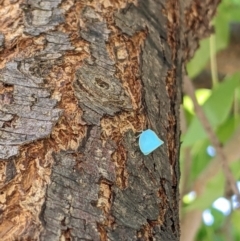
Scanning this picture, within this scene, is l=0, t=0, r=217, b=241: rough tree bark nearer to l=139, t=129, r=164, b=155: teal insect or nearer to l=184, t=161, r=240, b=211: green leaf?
l=139, t=129, r=164, b=155: teal insect

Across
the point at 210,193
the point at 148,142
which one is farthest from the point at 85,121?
the point at 210,193

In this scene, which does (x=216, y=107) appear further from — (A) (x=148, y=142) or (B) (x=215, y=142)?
(A) (x=148, y=142)

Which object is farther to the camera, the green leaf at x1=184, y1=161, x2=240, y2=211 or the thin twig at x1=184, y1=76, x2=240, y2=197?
the green leaf at x1=184, y1=161, x2=240, y2=211

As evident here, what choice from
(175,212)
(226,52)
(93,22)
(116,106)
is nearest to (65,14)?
(93,22)

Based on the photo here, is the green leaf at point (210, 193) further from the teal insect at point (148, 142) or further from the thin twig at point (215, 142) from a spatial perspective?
the teal insect at point (148, 142)

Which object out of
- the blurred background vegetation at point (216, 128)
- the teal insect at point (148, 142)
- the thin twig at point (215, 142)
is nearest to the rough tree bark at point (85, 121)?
the teal insect at point (148, 142)

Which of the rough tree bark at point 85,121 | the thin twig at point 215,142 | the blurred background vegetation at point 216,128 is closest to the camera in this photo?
the rough tree bark at point 85,121

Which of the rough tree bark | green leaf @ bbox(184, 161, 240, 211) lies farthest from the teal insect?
green leaf @ bbox(184, 161, 240, 211)
